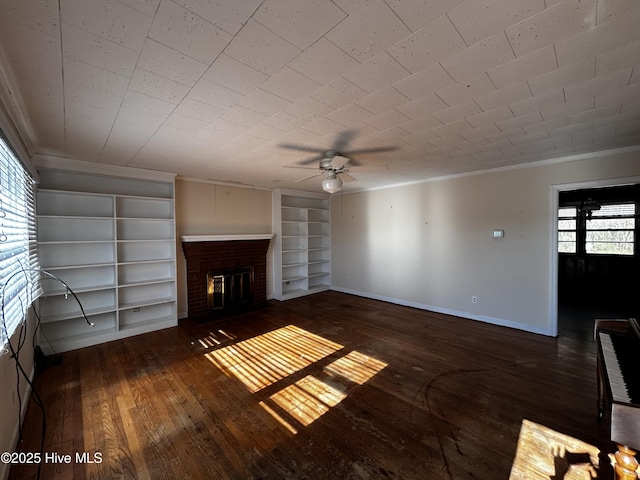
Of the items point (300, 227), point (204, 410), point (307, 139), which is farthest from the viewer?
point (300, 227)

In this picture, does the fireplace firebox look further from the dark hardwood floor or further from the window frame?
the window frame

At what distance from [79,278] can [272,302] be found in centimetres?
324

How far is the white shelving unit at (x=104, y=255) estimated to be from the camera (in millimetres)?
3477

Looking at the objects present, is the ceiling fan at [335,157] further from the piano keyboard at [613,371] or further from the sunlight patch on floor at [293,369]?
the piano keyboard at [613,371]

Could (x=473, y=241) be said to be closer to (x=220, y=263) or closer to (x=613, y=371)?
(x=613, y=371)

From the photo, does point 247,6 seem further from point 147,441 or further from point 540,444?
point 540,444

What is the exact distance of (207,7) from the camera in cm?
115

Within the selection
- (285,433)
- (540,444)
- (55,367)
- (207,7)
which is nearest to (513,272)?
(540,444)

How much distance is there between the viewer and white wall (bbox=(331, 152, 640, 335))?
12.5 ft

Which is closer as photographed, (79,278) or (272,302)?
(79,278)

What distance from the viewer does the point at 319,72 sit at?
163 cm

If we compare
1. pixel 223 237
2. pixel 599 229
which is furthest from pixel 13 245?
pixel 599 229

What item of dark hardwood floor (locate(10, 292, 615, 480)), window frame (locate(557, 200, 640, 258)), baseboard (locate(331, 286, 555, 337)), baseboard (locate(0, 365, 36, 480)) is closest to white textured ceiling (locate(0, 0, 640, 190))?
baseboard (locate(0, 365, 36, 480))

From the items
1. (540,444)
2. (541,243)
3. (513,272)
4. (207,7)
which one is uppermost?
(207,7)
